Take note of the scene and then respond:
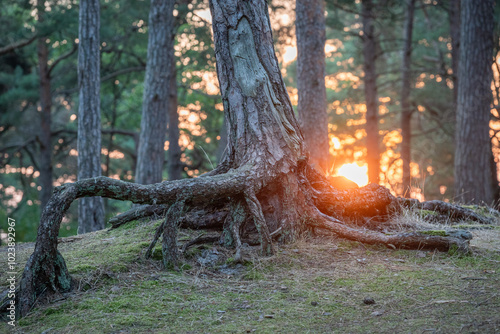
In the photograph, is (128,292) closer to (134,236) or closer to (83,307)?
(83,307)

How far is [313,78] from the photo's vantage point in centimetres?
890

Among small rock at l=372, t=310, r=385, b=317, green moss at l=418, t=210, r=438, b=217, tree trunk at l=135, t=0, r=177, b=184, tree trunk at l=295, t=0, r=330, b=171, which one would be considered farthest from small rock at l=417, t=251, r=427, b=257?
tree trunk at l=135, t=0, r=177, b=184

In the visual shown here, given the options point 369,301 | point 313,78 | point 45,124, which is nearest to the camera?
point 369,301

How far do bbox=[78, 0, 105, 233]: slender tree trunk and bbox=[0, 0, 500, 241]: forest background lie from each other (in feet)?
4.14

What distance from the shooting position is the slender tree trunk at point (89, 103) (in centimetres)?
859

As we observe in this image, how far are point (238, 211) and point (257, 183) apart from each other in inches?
14.7

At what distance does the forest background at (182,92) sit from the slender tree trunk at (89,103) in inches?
49.7

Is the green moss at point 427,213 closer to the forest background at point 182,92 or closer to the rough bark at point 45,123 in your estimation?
the forest background at point 182,92

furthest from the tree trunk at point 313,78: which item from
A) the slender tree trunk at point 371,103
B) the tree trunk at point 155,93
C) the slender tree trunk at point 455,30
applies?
the slender tree trunk at point 455,30

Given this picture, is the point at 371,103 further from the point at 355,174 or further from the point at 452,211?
the point at 452,211

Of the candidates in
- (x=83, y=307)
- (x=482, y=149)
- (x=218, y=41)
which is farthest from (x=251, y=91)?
(x=482, y=149)

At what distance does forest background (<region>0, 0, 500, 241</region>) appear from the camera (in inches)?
541

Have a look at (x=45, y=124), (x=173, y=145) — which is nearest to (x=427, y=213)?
(x=173, y=145)

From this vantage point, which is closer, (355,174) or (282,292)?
(282,292)
